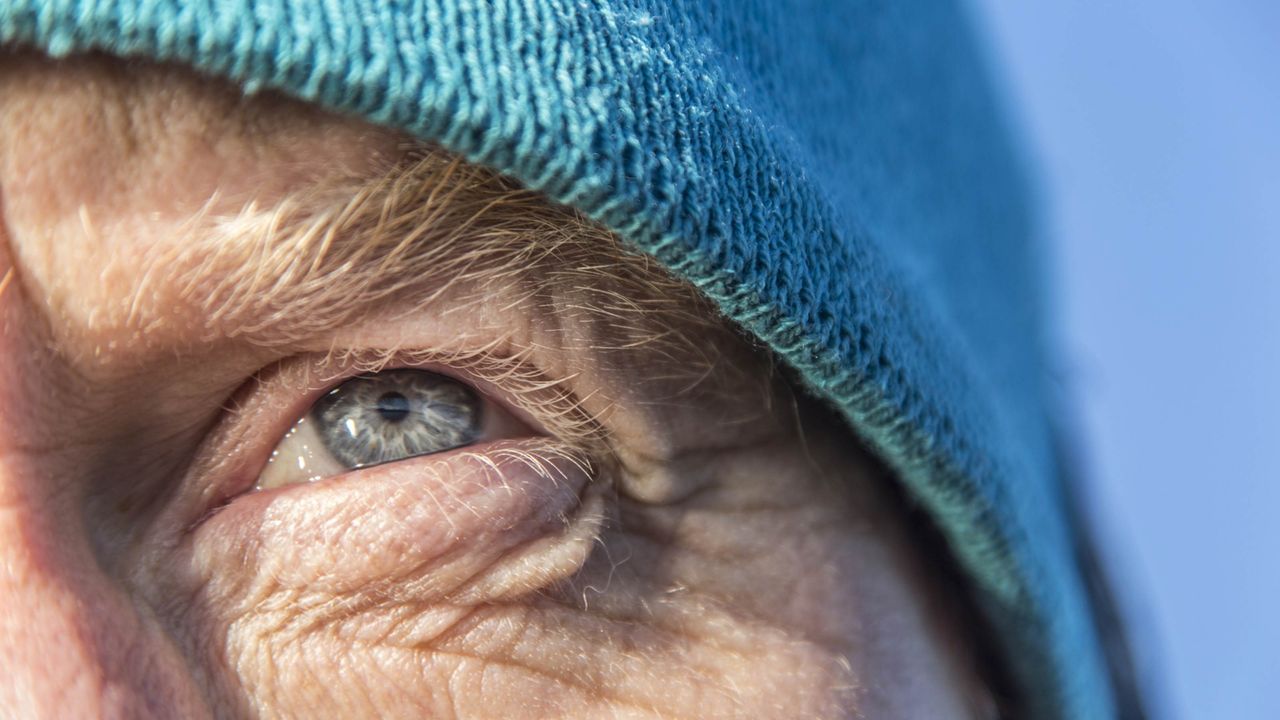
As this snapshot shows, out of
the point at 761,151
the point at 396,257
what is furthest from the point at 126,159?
the point at 761,151

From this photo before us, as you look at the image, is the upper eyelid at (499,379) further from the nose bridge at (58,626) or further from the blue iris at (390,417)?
the nose bridge at (58,626)

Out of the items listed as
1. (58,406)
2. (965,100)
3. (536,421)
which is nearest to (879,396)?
(536,421)

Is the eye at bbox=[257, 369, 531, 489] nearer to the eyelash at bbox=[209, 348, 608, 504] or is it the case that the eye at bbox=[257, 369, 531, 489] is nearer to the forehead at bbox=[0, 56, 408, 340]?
the eyelash at bbox=[209, 348, 608, 504]

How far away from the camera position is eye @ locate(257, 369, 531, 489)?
875mm

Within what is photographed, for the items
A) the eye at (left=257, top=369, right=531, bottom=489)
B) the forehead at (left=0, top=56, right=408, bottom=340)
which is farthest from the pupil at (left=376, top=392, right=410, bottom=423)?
the forehead at (left=0, top=56, right=408, bottom=340)

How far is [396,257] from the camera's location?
2.52ft

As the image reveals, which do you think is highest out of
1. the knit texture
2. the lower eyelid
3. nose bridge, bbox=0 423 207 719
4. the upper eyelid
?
the knit texture

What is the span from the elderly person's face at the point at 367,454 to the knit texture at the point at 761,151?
0.08 meters

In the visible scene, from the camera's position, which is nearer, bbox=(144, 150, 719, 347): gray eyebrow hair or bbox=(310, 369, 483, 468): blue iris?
bbox=(144, 150, 719, 347): gray eyebrow hair

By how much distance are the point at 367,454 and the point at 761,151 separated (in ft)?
1.32

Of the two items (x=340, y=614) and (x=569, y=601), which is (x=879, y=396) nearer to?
(x=569, y=601)

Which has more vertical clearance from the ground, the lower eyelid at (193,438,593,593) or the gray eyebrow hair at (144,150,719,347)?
the gray eyebrow hair at (144,150,719,347)

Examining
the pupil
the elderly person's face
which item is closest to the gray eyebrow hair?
the elderly person's face

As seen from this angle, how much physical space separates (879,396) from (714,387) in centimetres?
14
